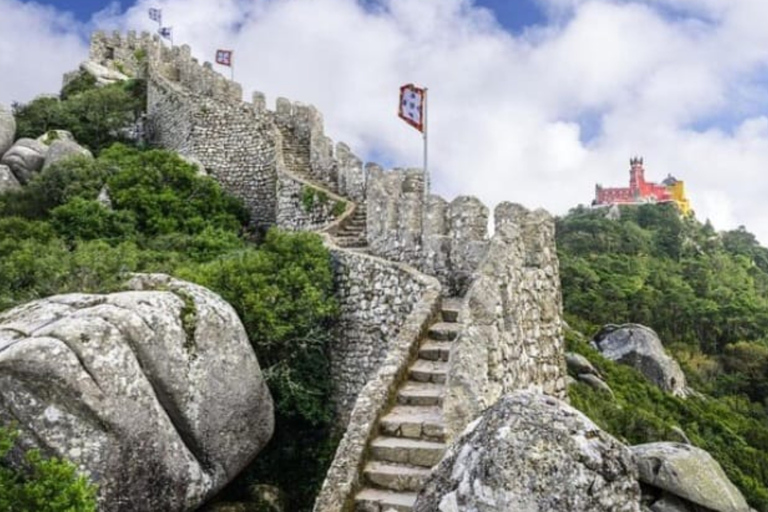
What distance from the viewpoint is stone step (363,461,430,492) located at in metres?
6.15

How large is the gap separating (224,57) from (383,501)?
2314cm

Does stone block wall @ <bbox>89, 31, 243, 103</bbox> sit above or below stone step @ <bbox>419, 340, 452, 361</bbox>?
above

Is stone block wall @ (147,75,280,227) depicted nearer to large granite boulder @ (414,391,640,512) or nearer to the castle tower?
large granite boulder @ (414,391,640,512)

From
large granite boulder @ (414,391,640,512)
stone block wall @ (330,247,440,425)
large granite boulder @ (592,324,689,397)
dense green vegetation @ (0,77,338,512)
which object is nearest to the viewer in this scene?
large granite boulder @ (414,391,640,512)

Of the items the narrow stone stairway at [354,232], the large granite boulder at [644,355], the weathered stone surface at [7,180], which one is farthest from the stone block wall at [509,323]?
the large granite boulder at [644,355]

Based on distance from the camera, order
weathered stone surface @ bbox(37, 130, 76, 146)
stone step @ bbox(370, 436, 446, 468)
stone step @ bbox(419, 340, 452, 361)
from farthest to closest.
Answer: weathered stone surface @ bbox(37, 130, 76, 146) → stone step @ bbox(419, 340, 452, 361) → stone step @ bbox(370, 436, 446, 468)

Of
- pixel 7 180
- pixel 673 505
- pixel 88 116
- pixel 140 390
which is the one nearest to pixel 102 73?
pixel 88 116

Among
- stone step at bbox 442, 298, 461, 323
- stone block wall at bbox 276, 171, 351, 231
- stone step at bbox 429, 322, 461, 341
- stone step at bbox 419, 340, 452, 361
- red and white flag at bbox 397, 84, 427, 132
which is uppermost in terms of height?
red and white flag at bbox 397, 84, 427, 132

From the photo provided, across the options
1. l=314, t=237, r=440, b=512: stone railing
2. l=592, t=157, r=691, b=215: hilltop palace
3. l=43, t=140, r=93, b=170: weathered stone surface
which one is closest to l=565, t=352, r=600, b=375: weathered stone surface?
l=314, t=237, r=440, b=512: stone railing

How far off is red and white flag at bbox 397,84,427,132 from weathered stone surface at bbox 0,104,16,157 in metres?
15.6

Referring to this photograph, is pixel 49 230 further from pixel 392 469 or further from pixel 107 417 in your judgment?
pixel 392 469

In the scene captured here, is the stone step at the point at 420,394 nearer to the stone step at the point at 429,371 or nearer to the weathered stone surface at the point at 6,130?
the stone step at the point at 429,371

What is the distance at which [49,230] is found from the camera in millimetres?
14320

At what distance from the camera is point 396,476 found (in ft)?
20.3
